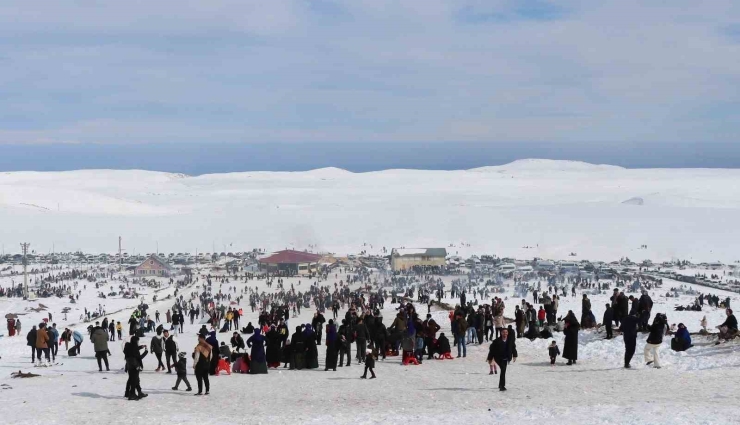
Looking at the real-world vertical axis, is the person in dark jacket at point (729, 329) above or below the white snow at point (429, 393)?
above

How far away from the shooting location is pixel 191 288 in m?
49.0

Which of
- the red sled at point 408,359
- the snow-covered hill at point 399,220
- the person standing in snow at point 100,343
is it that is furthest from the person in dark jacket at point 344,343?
the snow-covered hill at point 399,220

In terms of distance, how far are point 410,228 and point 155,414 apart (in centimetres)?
6864

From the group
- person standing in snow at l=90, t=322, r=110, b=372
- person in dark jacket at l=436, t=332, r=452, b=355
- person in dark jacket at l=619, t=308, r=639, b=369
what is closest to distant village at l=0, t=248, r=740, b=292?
person in dark jacket at l=436, t=332, r=452, b=355

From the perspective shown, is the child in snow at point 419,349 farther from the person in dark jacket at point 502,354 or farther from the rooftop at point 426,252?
the rooftop at point 426,252

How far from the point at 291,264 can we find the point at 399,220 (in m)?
27.1

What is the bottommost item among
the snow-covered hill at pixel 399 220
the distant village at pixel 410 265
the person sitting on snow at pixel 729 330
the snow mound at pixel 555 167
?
the distant village at pixel 410 265

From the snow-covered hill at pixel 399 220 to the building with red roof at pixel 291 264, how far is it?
42.5 feet

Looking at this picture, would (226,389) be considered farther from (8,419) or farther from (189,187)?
(189,187)

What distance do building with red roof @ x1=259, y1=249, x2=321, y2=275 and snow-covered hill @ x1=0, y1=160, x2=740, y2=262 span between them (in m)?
13.0

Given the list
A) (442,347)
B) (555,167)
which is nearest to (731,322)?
(442,347)

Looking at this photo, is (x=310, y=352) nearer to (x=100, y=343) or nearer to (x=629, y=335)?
(x=100, y=343)

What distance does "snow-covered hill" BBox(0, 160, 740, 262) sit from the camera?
71.1m

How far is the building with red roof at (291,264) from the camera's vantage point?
2263 inches
